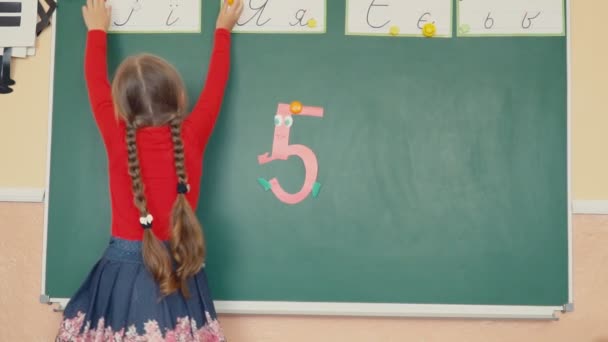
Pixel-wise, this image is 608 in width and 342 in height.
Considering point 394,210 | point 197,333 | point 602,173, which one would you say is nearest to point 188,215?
point 197,333

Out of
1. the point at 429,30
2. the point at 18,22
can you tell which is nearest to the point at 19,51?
the point at 18,22

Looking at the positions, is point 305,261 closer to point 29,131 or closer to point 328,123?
point 328,123

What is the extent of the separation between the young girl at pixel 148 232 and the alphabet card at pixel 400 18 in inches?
24.0

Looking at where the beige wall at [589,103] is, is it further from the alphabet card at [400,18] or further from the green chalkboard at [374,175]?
the alphabet card at [400,18]

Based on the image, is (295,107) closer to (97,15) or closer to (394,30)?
(394,30)

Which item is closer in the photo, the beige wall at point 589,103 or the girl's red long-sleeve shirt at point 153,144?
the girl's red long-sleeve shirt at point 153,144

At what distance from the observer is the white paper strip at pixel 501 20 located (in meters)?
1.97

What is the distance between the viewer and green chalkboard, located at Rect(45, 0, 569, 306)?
1957 mm

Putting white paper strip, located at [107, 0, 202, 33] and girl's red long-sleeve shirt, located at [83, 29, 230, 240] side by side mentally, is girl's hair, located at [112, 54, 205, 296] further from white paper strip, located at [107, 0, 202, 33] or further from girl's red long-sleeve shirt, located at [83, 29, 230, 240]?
white paper strip, located at [107, 0, 202, 33]

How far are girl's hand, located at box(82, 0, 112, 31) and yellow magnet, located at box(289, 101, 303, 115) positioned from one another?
0.61 m

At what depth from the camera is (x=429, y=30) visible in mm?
1964

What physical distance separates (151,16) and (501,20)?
1090mm

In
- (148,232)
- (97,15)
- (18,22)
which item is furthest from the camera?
(18,22)

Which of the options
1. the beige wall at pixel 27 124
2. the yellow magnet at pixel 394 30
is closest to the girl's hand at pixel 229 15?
the yellow magnet at pixel 394 30
